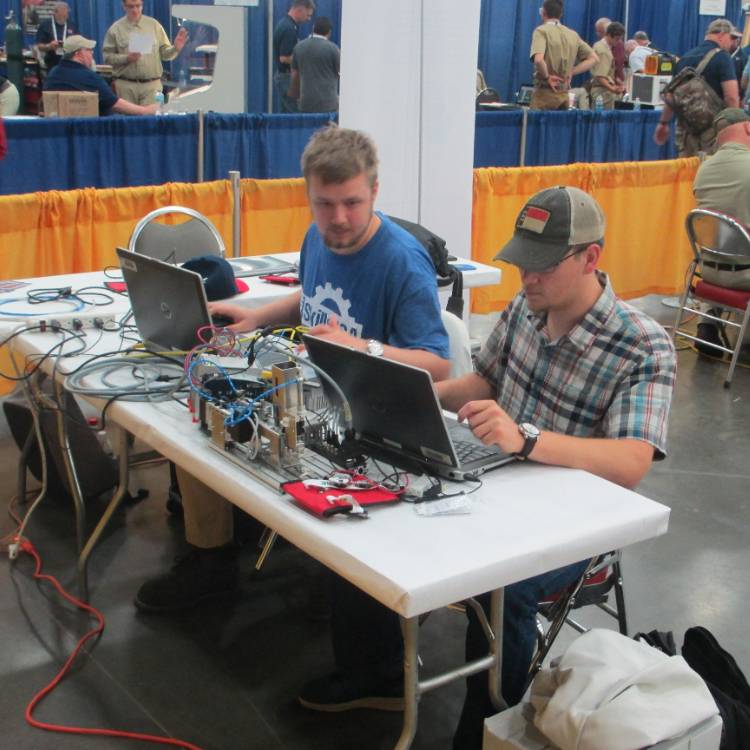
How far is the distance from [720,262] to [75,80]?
12.6ft

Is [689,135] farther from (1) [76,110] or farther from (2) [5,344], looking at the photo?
(2) [5,344]

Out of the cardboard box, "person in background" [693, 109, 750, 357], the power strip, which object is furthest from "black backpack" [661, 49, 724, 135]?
the power strip

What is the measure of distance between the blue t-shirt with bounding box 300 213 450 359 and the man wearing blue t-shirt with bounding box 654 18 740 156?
16.5ft

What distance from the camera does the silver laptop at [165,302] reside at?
7.32 feet

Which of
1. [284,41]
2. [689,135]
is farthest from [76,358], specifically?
[284,41]

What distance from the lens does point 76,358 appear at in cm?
248

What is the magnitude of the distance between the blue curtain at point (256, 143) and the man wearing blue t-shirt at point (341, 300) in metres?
3.12

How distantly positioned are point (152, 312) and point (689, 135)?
5529mm

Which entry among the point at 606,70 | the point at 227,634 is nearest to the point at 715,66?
the point at 606,70

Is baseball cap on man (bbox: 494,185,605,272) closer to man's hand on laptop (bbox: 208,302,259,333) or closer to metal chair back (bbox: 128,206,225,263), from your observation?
man's hand on laptop (bbox: 208,302,259,333)

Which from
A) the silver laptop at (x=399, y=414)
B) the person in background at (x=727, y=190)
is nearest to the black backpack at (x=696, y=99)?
the person in background at (x=727, y=190)

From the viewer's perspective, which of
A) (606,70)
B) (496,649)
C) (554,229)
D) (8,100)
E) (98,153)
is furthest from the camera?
(606,70)

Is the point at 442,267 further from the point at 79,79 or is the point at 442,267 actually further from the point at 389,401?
the point at 79,79

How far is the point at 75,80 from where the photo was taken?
6012 millimetres
